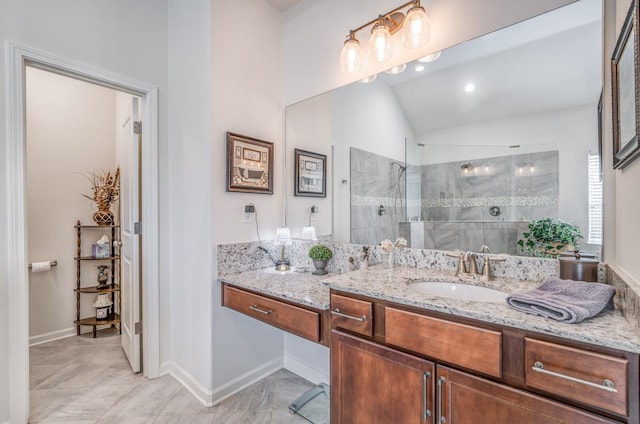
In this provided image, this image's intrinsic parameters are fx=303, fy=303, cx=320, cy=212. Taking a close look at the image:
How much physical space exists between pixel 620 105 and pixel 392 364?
1.21m

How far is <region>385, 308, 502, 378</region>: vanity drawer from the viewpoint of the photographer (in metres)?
0.95

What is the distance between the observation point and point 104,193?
3.08 meters

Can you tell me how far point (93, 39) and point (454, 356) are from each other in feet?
8.76

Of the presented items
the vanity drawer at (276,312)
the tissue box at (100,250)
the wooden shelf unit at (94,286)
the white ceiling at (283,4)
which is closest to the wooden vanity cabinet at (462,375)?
the vanity drawer at (276,312)

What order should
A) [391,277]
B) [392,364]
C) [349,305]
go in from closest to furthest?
1. [392,364]
2. [349,305]
3. [391,277]

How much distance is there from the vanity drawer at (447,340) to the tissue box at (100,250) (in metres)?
3.06

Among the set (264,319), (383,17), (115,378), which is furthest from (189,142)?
(115,378)

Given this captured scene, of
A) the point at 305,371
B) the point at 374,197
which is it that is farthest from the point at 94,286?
the point at 374,197

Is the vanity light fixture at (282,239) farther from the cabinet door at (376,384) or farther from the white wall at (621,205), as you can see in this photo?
the white wall at (621,205)

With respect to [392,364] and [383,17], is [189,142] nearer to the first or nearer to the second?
[383,17]

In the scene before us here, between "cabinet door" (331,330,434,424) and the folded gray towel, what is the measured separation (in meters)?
0.39

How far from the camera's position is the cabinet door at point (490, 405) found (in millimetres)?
841

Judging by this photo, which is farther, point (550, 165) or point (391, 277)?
point (391, 277)

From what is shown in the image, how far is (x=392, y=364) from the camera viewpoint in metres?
1.18
